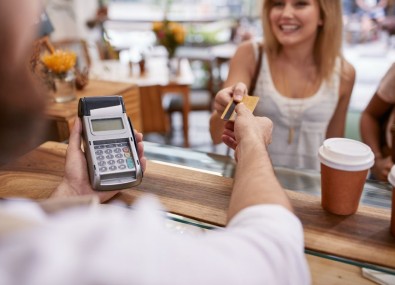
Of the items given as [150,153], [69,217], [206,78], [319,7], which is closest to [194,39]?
[206,78]

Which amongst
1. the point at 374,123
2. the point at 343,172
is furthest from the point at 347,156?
the point at 374,123

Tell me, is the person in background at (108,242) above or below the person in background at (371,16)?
above

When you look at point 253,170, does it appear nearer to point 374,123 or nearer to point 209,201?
point 209,201

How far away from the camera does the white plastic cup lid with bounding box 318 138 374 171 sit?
2.67 ft

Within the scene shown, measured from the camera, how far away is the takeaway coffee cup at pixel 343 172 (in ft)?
2.68

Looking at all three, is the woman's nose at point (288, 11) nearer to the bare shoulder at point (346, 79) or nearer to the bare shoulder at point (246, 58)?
the bare shoulder at point (246, 58)

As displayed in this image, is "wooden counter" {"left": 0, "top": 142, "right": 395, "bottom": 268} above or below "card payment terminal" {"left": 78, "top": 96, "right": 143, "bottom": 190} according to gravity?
below

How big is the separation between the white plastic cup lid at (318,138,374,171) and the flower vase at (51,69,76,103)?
120 centimetres

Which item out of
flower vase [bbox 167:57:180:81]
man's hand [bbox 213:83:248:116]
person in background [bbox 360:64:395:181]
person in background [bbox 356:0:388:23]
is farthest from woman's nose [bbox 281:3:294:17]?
person in background [bbox 356:0:388:23]

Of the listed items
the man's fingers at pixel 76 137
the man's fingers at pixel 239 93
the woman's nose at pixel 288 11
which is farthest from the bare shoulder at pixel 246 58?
the man's fingers at pixel 76 137

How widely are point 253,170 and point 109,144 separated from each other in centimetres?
40

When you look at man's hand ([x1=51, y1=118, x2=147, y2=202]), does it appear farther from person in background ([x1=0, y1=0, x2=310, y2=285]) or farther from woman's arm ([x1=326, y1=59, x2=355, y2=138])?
woman's arm ([x1=326, y1=59, x2=355, y2=138])

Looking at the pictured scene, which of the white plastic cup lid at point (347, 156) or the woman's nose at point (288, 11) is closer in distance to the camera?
the white plastic cup lid at point (347, 156)

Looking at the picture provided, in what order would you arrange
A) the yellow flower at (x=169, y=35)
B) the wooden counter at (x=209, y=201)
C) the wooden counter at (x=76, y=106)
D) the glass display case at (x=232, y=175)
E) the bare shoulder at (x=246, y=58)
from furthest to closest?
the yellow flower at (x=169, y=35) < the bare shoulder at (x=246, y=58) < the wooden counter at (x=76, y=106) < the glass display case at (x=232, y=175) < the wooden counter at (x=209, y=201)
